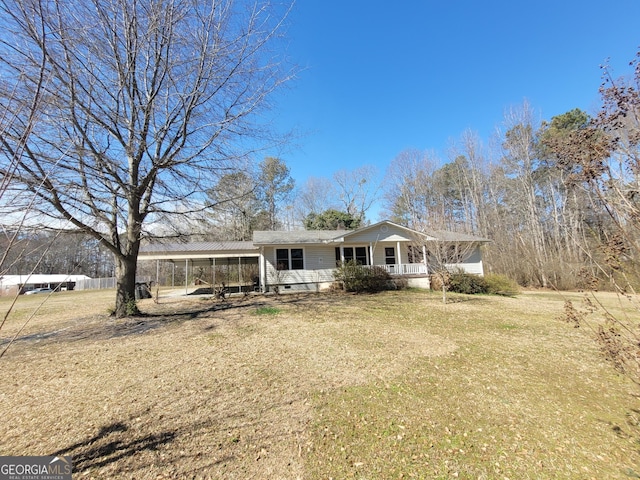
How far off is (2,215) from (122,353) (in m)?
4.35

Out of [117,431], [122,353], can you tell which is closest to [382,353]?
[117,431]

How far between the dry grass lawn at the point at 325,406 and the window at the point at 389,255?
11.4 m

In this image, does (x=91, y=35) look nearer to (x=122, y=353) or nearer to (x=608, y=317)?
(x=122, y=353)

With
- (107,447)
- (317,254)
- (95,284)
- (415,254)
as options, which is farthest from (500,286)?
(95,284)

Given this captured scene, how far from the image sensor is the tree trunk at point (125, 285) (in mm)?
8938

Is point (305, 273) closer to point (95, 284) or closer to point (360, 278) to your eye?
point (360, 278)

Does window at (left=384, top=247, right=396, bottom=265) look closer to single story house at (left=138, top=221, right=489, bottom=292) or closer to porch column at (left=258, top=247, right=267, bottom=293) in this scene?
single story house at (left=138, top=221, right=489, bottom=292)

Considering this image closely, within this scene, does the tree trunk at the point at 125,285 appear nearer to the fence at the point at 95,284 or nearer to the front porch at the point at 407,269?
the front porch at the point at 407,269

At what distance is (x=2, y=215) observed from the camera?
2.59 m

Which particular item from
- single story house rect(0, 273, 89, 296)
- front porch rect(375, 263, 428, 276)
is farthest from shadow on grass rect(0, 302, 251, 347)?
front porch rect(375, 263, 428, 276)

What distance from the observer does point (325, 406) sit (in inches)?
144

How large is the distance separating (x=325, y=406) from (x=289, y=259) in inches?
537

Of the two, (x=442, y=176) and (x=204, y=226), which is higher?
(x=442, y=176)

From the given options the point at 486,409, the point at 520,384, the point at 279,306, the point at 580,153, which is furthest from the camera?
the point at 279,306
